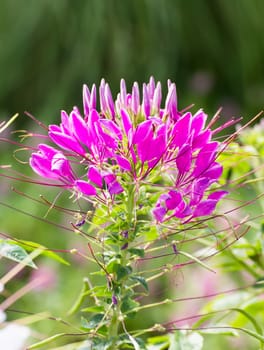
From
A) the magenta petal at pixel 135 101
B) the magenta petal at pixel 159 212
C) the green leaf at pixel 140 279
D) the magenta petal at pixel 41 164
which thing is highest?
the magenta petal at pixel 135 101

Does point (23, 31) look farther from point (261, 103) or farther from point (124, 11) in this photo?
point (261, 103)

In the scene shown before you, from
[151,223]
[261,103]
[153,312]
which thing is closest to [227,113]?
[261,103]

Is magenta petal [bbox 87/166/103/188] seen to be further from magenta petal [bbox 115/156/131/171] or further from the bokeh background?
the bokeh background

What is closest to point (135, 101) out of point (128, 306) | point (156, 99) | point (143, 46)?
point (156, 99)

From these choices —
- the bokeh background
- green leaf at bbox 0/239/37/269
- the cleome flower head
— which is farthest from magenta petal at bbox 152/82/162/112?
the bokeh background

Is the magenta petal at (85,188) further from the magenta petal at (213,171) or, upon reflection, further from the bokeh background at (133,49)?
the bokeh background at (133,49)

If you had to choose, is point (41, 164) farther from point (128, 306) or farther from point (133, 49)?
point (133, 49)

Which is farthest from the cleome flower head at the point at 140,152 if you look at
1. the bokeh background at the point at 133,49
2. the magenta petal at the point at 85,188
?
the bokeh background at the point at 133,49
